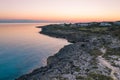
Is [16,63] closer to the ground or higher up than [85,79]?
closer to the ground

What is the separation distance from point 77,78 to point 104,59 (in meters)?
17.0

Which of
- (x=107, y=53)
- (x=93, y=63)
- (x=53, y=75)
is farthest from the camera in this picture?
(x=107, y=53)

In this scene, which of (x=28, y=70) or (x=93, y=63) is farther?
(x=28, y=70)

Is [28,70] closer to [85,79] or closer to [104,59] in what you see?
[104,59]

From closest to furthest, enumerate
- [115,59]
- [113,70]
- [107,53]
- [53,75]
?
1. [53,75]
2. [113,70]
3. [115,59]
4. [107,53]

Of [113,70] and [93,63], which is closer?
→ [113,70]

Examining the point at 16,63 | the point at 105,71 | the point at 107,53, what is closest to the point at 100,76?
the point at 105,71

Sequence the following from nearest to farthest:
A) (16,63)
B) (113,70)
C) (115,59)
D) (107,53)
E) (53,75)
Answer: (53,75) < (113,70) < (115,59) < (107,53) < (16,63)

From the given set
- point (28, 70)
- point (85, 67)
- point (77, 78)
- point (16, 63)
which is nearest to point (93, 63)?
point (85, 67)

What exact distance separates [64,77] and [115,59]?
63.7 ft

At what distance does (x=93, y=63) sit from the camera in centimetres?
4538

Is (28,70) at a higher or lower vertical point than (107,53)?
lower

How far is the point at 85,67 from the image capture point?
4272 cm

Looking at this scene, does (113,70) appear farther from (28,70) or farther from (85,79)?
(28,70)
